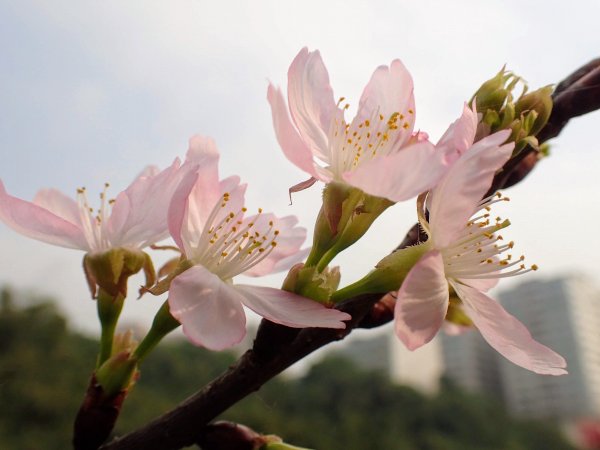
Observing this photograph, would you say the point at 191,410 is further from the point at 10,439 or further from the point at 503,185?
the point at 10,439

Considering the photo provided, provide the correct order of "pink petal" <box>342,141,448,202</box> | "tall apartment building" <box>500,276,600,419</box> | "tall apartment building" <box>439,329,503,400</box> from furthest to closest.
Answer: "tall apartment building" <box>439,329,503,400</box> < "tall apartment building" <box>500,276,600,419</box> < "pink petal" <box>342,141,448,202</box>

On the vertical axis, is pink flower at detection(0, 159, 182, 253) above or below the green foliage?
below

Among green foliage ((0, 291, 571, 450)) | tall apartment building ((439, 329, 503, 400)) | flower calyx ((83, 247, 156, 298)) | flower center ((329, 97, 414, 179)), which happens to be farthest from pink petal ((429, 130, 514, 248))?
tall apartment building ((439, 329, 503, 400))

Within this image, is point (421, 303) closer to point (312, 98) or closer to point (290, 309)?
point (290, 309)

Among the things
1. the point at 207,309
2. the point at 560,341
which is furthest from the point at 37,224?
the point at 560,341

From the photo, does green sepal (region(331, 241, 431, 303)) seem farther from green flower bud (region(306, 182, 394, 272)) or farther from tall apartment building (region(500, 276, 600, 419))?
tall apartment building (region(500, 276, 600, 419))

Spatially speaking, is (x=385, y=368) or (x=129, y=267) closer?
(x=129, y=267)

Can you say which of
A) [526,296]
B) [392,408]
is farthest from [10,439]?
[526,296]
